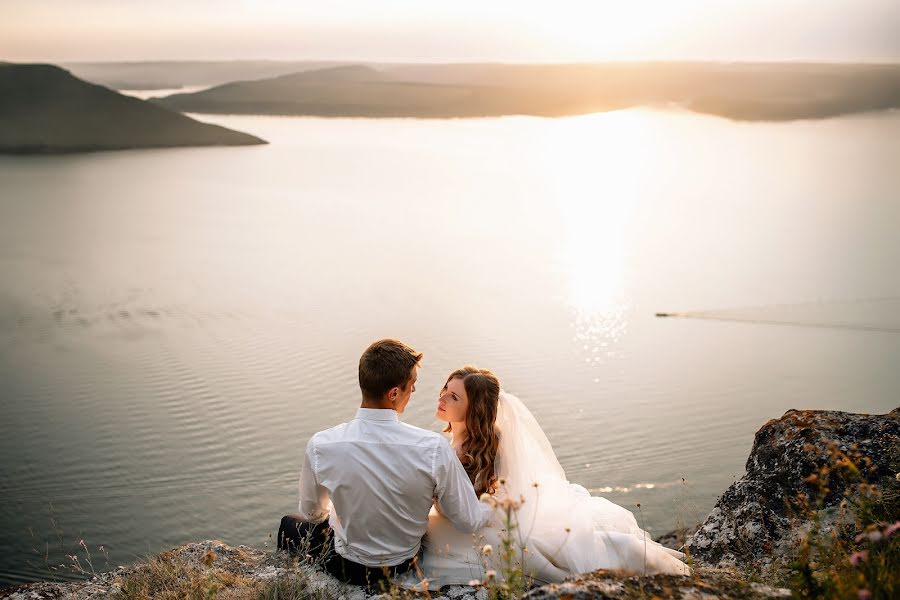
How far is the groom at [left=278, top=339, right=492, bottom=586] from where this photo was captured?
9.48ft

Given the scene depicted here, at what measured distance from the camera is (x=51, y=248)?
18469 mm

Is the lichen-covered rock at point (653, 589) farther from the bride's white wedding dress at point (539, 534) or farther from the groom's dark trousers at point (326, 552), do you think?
the groom's dark trousers at point (326, 552)

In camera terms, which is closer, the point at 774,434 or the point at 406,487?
the point at 406,487

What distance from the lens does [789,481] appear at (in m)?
3.39

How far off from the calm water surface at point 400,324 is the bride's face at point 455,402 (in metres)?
2.36

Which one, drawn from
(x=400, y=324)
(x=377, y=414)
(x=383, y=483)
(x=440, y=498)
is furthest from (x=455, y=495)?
(x=400, y=324)

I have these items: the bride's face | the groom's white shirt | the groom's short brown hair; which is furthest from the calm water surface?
the groom's short brown hair

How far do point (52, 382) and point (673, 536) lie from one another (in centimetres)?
732

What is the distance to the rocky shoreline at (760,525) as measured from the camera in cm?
305

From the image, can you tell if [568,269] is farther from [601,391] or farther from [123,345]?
[123,345]

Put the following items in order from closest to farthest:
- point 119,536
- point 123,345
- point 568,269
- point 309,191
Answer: point 119,536 < point 123,345 < point 568,269 < point 309,191

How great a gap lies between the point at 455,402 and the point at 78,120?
150ft

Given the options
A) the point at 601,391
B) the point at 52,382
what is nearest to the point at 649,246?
the point at 601,391

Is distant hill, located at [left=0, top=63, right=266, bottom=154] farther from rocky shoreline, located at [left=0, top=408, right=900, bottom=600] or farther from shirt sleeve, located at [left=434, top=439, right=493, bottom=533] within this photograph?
shirt sleeve, located at [left=434, top=439, right=493, bottom=533]
